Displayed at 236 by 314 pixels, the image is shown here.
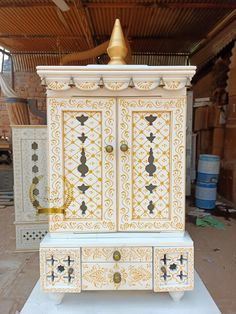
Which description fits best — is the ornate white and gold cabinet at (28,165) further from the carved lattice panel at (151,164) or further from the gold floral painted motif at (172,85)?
the gold floral painted motif at (172,85)

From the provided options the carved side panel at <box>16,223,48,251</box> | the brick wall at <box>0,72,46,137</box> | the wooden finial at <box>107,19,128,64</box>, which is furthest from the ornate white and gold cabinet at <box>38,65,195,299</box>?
the brick wall at <box>0,72,46,137</box>

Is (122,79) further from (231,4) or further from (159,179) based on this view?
(231,4)

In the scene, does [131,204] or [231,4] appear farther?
[231,4]

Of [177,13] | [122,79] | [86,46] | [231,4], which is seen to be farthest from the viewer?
[86,46]

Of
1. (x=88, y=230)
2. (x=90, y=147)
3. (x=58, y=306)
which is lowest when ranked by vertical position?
(x=58, y=306)

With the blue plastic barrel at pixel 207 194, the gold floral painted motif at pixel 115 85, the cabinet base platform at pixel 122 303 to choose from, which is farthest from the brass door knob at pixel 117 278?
the blue plastic barrel at pixel 207 194

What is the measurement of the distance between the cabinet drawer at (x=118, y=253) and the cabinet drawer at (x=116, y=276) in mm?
21

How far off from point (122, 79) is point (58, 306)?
40.3 inches

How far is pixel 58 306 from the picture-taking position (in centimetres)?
125

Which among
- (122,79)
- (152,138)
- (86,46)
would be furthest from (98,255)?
(86,46)

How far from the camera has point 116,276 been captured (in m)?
1.19

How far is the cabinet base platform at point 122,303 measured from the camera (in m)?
1.22

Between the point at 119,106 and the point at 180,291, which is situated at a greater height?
the point at 119,106

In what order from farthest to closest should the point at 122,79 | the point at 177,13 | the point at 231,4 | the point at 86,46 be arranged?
the point at 86,46
the point at 177,13
the point at 231,4
the point at 122,79
